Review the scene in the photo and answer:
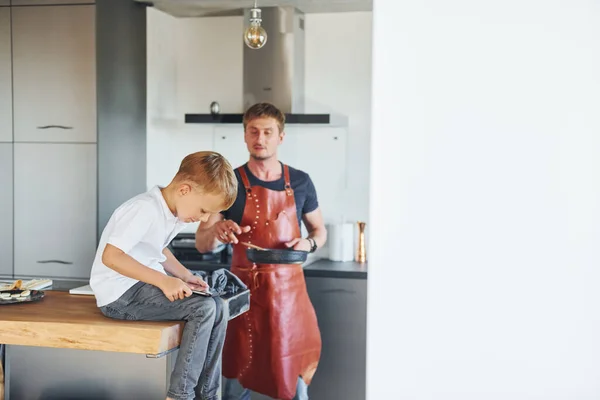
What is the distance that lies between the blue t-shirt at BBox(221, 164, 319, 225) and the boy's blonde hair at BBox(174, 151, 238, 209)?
88cm

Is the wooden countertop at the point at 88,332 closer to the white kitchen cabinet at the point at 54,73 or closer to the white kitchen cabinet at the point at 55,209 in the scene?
the white kitchen cabinet at the point at 55,209

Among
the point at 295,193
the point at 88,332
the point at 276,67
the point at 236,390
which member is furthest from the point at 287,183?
the point at 88,332

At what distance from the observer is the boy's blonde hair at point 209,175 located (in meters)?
2.19

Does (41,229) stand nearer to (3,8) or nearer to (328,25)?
(3,8)

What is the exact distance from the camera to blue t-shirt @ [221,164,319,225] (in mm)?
3113

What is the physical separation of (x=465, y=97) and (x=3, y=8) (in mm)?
3265

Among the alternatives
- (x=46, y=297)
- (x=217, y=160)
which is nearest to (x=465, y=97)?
(x=217, y=160)

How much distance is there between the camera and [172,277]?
7.04 feet

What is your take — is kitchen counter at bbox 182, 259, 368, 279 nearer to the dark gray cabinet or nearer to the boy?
the dark gray cabinet

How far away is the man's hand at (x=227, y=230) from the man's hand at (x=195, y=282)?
24.0 inches

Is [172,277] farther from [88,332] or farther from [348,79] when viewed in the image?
[348,79]

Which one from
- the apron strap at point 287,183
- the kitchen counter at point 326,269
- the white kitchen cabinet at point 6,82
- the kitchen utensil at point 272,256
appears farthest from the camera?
the white kitchen cabinet at point 6,82

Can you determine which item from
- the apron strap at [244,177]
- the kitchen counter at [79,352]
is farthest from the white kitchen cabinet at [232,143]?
the kitchen counter at [79,352]

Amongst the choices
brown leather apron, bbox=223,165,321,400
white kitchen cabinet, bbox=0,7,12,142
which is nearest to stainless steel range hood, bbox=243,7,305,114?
brown leather apron, bbox=223,165,321,400
